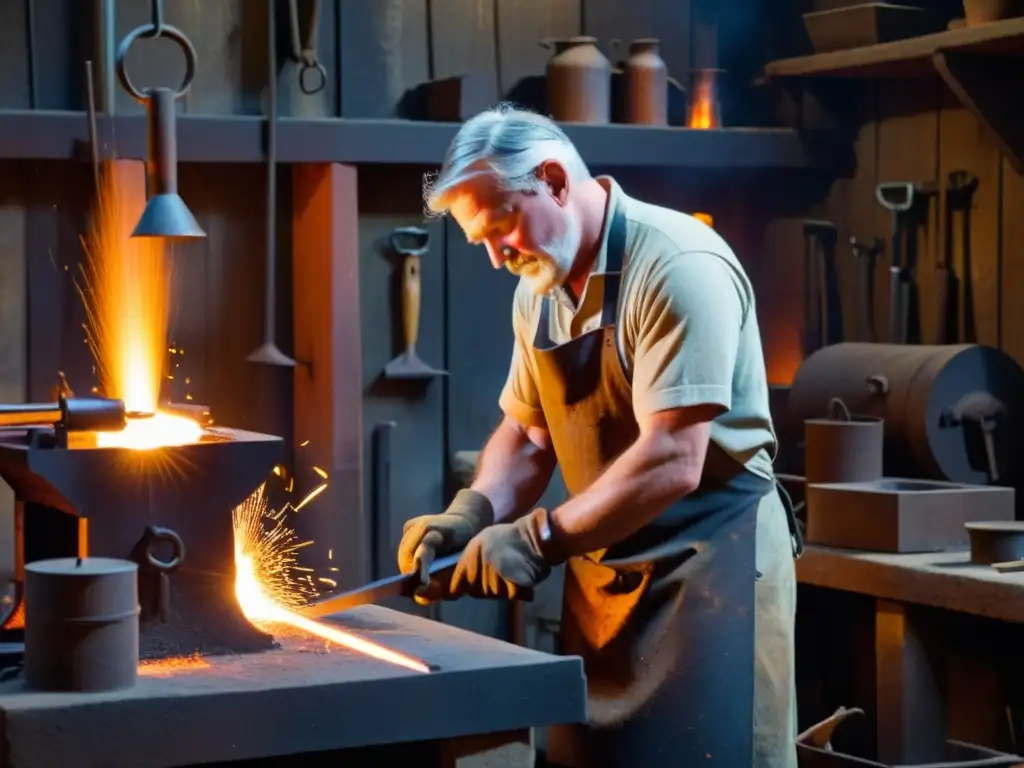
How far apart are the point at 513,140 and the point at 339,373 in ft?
5.77

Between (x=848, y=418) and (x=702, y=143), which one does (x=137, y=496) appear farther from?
(x=702, y=143)

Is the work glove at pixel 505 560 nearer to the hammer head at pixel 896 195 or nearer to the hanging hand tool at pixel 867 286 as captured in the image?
the hammer head at pixel 896 195

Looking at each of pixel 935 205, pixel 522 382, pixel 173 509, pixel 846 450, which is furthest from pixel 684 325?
pixel 935 205

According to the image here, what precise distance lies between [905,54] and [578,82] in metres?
0.90

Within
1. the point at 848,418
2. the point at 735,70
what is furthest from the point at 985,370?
the point at 735,70

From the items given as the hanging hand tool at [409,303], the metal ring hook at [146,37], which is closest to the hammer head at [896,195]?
the hanging hand tool at [409,303]

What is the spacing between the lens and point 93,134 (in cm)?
424

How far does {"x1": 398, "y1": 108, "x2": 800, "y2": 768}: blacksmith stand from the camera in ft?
9.59

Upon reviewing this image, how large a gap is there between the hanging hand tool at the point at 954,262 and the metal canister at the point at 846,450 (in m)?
0.46

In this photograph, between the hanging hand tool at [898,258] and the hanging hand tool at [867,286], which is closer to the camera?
the hanging hand tool at [898,258]

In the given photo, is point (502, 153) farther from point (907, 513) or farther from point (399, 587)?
point (907, 513)

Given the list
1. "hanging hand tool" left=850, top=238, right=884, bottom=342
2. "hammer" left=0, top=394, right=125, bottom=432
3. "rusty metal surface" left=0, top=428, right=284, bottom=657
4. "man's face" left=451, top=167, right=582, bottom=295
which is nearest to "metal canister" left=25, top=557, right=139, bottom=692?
"rusty metal surface" left=0, top=428, right=284, bottom=657

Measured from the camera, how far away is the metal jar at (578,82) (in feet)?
16.2

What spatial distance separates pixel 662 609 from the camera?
3088mm
